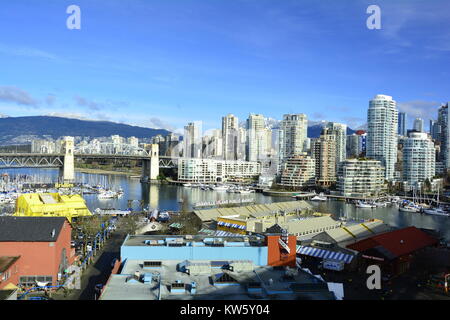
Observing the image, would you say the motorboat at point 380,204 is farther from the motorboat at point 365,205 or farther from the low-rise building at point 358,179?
the low-rise building at point 358,179

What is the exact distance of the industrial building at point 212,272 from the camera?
11.2ft

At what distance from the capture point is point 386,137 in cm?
2462

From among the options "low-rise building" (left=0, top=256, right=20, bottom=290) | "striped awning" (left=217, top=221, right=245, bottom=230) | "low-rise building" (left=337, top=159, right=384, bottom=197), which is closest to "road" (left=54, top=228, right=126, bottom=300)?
"low-rise building" (left=0, top=256, right=20, bottom=290)

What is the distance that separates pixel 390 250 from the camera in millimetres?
5898

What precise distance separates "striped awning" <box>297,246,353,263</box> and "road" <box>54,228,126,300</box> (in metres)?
2.69

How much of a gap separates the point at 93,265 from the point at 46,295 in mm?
1234

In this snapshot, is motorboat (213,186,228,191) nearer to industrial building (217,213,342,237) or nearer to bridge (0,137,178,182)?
bridge (0,137,178,182)

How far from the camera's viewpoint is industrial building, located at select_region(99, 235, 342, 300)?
340 centimetres

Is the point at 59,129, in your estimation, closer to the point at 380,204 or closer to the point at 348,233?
the point at 380,204

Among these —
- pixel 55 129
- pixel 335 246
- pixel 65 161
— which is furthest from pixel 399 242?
pixel 55 129

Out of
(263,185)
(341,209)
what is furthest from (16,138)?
(341,209)

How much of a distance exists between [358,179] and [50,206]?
13.9m
